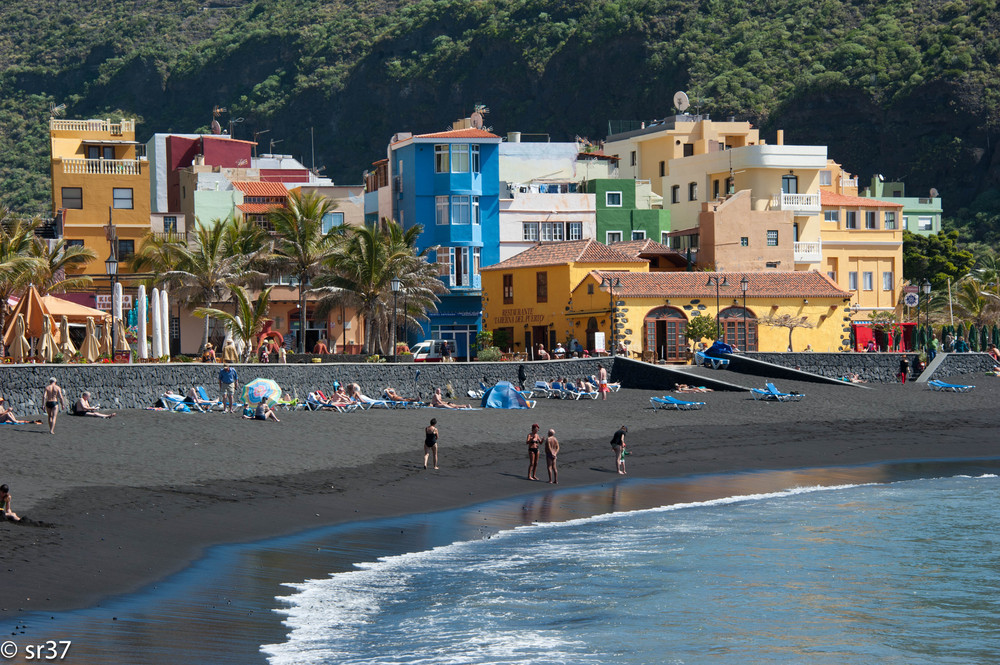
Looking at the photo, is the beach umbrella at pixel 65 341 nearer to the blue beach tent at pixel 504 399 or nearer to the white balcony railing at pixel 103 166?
the blue beach tent at pixel 504 399

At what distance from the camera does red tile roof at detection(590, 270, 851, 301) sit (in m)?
56.0

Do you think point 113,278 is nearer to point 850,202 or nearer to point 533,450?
point 533,450

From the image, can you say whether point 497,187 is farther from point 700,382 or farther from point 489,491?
point 489,491

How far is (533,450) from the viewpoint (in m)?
29.5

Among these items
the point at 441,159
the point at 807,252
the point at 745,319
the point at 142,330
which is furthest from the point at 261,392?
the point at 807,252

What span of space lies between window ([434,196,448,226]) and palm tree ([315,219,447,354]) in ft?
36.0

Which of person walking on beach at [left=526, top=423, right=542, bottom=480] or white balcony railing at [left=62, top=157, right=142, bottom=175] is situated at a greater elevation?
white balcony railing at [left=62, top=157, right=142, bottom=175]

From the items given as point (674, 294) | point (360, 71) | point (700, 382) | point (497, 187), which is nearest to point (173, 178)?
point (497, 187)

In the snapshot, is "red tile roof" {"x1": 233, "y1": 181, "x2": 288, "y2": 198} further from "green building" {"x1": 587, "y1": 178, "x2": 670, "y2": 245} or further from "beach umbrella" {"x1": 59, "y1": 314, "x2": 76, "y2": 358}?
"beach umbrella" {"x1": 59, "y1": 314, "x2": 76, "y2": 358}

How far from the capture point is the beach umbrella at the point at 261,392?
114ft

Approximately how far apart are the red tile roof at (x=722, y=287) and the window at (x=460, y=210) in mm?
10747

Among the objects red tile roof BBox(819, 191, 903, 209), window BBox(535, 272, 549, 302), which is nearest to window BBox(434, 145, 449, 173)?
window BBox(535, 272, 549, 302)

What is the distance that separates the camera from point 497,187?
6719 cm

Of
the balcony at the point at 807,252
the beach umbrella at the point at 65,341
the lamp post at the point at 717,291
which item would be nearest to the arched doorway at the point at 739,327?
the lamp post at the point at 717,291
